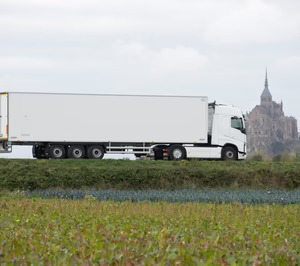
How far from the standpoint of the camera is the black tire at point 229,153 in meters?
29.2

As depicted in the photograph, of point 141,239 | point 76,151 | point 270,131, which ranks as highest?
point 270,131

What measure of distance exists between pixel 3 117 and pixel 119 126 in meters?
6.67

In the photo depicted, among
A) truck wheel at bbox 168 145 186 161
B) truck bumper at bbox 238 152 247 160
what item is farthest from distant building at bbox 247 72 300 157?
truck wheel at bbox 168 145 186 161

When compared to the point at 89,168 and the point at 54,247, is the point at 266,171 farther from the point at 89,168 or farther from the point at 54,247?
the point at 54,247

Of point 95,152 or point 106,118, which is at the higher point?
point 106,118

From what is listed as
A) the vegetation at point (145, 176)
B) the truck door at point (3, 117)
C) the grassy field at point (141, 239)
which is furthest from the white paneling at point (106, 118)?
the grassy field at point (141, 239)

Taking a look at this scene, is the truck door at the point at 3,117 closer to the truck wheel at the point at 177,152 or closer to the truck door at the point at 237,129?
the truck wheel at the point at 177,152

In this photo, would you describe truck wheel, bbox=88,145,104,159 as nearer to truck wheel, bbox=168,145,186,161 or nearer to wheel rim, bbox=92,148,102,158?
wheel rim, bbox=92,148,102,158

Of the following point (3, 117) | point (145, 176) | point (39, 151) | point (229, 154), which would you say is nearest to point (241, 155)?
point (229, 154)

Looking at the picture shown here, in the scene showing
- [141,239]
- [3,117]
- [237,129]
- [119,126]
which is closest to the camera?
[141,239]

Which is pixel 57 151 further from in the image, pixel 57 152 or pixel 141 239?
pixel 141 239

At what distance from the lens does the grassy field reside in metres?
6.12

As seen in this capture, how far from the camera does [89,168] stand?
68.9ft

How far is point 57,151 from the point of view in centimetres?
2852
